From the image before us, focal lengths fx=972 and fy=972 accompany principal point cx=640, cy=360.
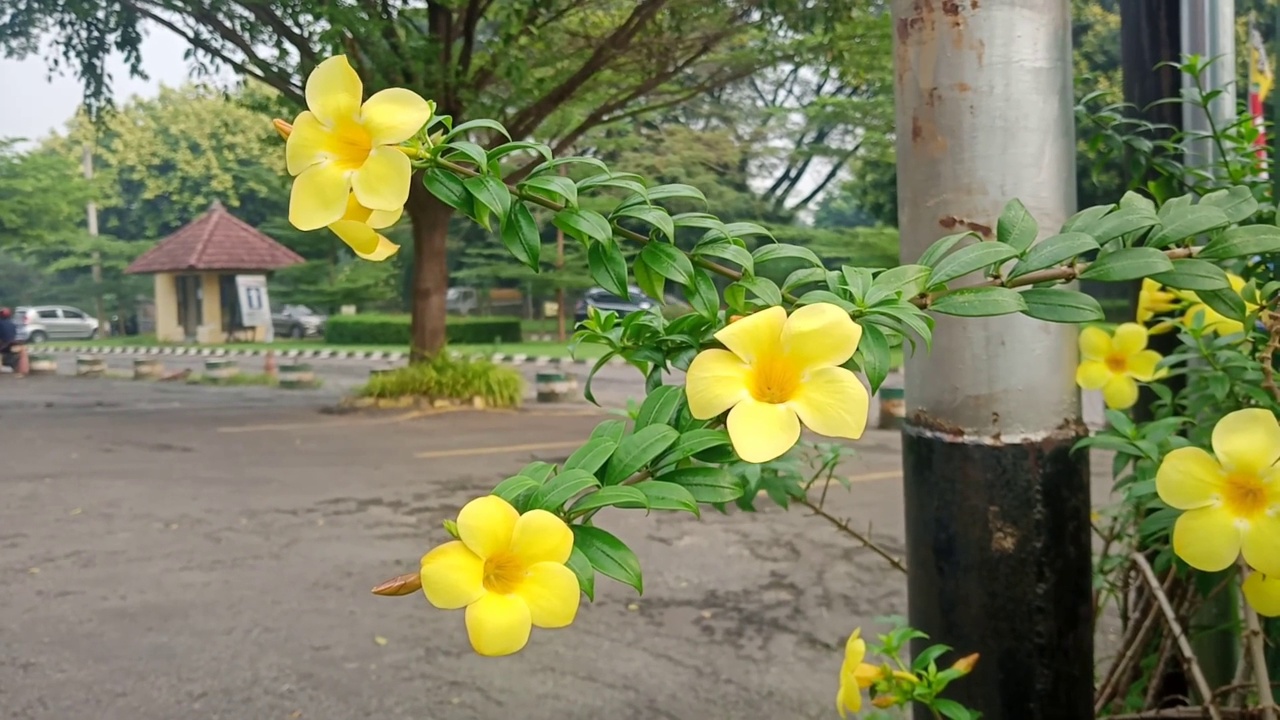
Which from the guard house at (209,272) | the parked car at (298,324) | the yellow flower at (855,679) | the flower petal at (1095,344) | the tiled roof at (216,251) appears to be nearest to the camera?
the yellow flower at (855,679)

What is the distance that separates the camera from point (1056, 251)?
634 millimetres

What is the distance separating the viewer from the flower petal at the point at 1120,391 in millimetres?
1134

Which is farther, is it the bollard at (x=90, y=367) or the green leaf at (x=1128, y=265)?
the bollard at (x=90, y=367)

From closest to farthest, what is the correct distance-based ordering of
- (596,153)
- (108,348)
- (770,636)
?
(770,636) → (596,153) → (108,348)

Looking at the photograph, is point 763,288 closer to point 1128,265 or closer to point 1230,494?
point 1128,265

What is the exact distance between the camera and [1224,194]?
2.47 ft

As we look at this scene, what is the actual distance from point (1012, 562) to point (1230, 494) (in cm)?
19

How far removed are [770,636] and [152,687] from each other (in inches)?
64.9

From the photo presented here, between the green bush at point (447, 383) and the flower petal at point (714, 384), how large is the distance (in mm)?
8131

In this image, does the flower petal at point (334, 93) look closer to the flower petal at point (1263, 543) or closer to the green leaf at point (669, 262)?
the green leaf at point (669, 262)

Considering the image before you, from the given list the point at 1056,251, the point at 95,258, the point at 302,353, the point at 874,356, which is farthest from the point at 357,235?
the point at 95,258

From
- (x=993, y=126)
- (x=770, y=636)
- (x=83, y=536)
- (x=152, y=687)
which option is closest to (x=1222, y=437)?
(x=993, y=126)

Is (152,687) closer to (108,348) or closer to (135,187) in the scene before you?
(108,348)

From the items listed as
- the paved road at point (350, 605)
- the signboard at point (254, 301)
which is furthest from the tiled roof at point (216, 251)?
the paved road at point (350, 605)
